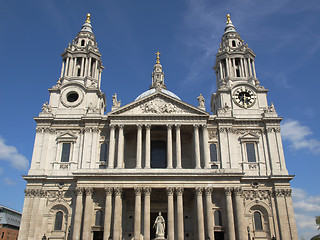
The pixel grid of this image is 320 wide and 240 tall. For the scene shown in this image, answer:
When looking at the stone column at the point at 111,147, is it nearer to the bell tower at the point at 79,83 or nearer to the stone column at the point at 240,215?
the bell tower at the point at 79,83

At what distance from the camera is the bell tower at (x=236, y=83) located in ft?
137

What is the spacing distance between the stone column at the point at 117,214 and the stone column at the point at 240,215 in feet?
39.4

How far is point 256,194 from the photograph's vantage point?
120 ft

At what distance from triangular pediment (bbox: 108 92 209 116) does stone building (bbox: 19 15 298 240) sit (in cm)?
12

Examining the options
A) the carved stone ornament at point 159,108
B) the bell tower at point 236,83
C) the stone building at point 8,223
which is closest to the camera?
the carved stone ornament at point 159,108

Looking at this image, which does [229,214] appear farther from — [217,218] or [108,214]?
[108,214]

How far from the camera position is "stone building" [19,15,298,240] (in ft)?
111

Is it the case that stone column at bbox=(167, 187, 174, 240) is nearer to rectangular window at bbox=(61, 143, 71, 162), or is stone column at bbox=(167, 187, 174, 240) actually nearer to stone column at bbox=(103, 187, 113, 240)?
stone column at bbox=(103, 187, 113, 240)

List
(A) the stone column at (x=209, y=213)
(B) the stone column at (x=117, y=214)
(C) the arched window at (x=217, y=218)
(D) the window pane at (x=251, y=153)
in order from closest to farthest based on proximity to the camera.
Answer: (B) the stone column at (x=117, y=214) → (A) the stone column at (x=209, y=213) → (C) the arched window at (x=217, y=218) → (D) the window pane at (x=251, y=153)

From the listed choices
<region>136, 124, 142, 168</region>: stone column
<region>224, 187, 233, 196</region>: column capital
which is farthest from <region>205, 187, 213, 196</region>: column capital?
<region>136, 124, 142, 168</region>: stone column

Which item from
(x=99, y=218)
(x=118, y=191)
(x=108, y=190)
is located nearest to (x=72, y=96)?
(x=108, y=190)

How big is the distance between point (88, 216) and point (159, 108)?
1470 centimetres

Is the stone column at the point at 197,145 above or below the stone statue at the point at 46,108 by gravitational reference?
below

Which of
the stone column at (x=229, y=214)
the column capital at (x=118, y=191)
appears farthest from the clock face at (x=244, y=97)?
the column capital at (x=118, y=191)
